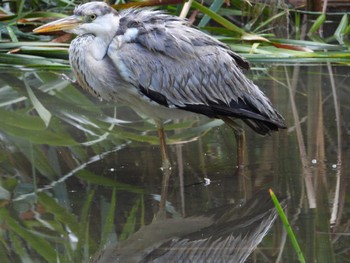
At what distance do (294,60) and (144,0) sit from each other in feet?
5.44

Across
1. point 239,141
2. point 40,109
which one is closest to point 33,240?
point 239,141

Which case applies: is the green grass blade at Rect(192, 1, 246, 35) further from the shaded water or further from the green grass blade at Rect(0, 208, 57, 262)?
the green grass blade at Rect(0, 208, 57, 262)

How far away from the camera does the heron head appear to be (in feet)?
21.4

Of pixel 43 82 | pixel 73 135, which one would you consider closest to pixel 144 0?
pixel 43 82

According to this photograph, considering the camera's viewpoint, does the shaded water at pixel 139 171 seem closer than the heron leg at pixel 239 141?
Yes

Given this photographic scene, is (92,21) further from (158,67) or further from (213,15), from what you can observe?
(213,15)

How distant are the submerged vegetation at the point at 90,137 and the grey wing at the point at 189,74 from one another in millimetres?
448

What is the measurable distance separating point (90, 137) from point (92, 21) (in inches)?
47.5

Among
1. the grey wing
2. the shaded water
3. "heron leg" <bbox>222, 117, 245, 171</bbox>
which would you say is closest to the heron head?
Answer: the grey wing

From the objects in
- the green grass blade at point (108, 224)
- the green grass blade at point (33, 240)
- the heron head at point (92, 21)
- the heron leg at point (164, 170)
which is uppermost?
the heron head at point (92, 21)

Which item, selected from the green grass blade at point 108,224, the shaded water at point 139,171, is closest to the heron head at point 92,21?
the shaded water at point 139,171

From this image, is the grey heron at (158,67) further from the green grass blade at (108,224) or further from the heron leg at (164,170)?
the green grass blade at (108,224)

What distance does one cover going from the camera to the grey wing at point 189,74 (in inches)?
255

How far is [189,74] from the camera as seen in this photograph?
6711mm
